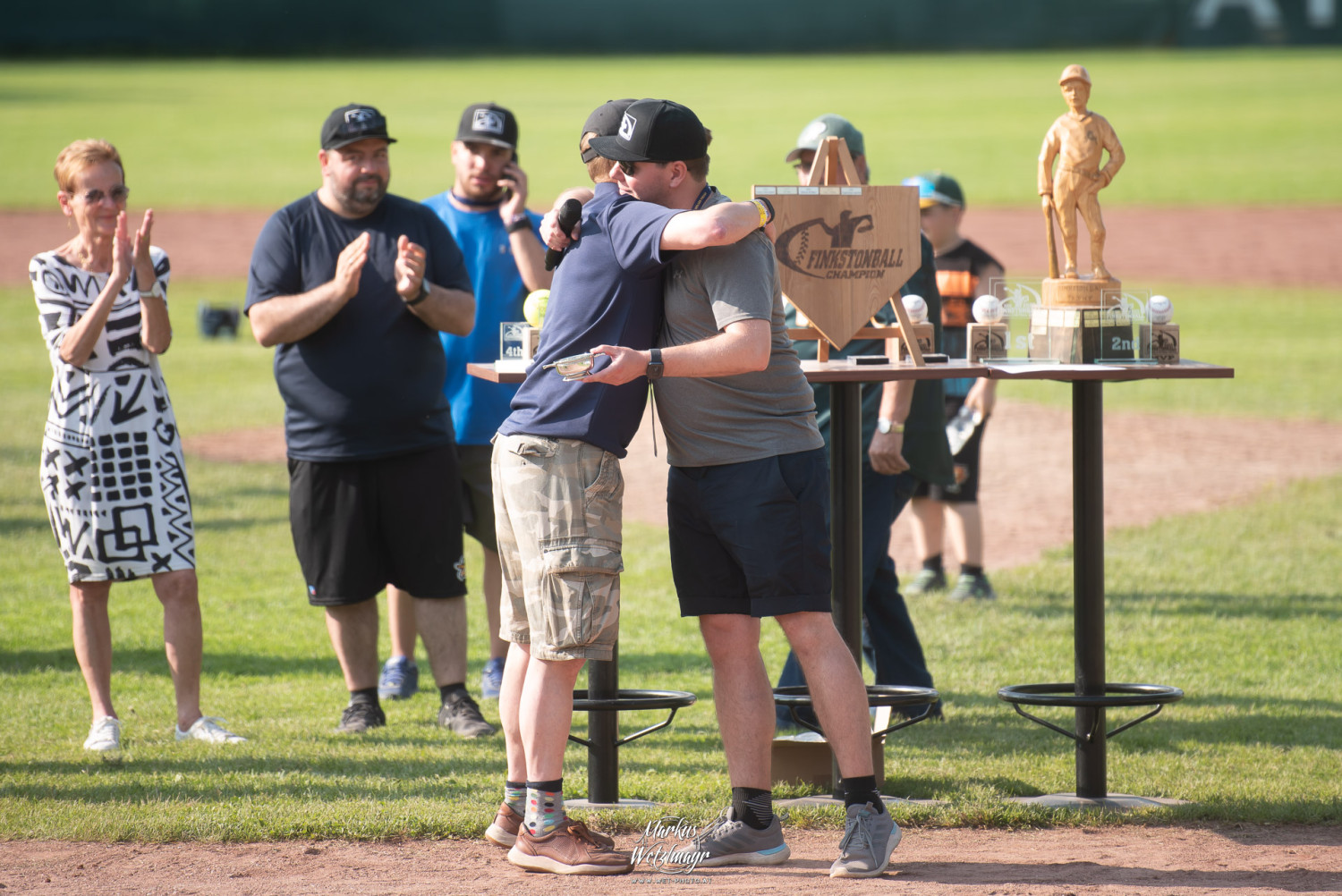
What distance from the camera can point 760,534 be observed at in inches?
156

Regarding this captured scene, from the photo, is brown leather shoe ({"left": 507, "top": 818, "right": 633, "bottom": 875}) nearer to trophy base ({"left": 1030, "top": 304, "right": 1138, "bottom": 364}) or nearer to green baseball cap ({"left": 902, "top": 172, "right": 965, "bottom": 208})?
trophy base ({"left": 1030, "top": 304, "right": 1138, "bottom": 364})

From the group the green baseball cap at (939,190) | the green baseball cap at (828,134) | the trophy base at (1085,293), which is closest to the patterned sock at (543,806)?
the trophy base at (1085,293)

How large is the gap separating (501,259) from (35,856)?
2974 millimetres

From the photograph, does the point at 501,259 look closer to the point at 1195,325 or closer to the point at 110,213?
the point at 110,213

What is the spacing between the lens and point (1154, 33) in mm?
57969

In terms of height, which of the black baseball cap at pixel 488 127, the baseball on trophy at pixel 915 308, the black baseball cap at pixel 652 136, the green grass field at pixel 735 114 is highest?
the green grass field at pixel 735 114

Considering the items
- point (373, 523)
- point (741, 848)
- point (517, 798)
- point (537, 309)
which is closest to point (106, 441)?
point (373, 523)

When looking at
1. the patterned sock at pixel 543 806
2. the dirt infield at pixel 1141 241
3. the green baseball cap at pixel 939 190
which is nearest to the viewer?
the patterned sock at pixel 543 806

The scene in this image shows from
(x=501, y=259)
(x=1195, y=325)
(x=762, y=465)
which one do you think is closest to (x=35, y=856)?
(x=762, y=465)

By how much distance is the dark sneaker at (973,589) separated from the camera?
7.83 m

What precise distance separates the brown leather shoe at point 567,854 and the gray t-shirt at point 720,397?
40.6 inches

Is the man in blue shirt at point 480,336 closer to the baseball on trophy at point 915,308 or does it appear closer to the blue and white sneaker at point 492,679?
the blue and white sneaker at point 492,679

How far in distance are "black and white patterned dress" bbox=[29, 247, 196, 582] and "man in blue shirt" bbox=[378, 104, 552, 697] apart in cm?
111

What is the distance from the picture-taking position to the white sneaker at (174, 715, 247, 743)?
541 centimetres
